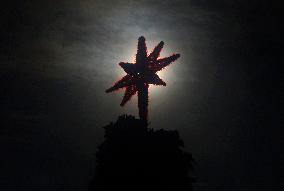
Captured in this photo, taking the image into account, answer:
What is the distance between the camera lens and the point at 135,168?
23672 millimetres

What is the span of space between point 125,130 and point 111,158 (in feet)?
7.40

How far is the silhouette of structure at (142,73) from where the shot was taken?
1095 inches

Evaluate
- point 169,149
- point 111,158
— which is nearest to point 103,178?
point 111,158

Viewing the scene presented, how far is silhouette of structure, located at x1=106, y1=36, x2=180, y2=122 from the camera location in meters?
27.8

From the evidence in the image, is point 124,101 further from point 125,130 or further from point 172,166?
point 172,166

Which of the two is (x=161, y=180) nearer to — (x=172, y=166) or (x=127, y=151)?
(x=172, y=166)

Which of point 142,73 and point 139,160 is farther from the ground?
point 142,73

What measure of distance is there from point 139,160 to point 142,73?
25.1 feet

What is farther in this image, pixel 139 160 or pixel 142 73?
pixel 142 73

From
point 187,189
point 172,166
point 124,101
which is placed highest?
point 124,101

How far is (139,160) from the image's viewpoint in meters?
23.9

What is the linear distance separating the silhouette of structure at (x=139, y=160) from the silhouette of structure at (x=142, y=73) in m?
3.45

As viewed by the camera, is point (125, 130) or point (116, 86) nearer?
point (125, 130)

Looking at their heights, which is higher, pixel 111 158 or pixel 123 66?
pixel 123 66
